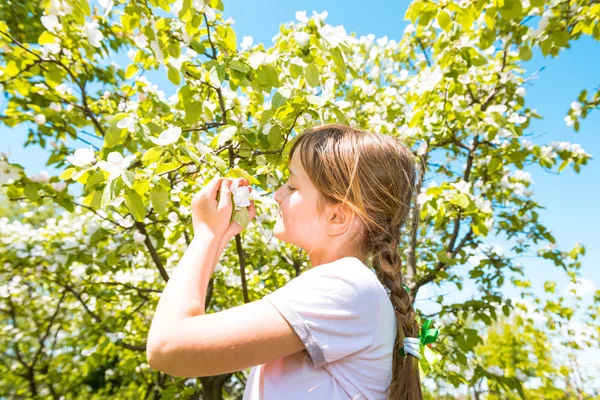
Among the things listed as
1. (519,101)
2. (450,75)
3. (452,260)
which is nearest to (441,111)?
(450,75)

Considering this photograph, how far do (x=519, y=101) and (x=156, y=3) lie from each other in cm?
266

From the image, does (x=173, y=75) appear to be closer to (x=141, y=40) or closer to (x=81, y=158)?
(x=141, y=40)

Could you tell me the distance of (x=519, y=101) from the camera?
3053mm

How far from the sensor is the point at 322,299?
809 millimetres

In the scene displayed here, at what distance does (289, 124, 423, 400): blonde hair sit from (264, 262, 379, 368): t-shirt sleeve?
17 centimetres

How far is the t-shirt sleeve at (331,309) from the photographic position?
2.60ft

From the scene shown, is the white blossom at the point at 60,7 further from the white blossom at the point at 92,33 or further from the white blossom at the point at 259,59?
the white blossom at the point at 259,59

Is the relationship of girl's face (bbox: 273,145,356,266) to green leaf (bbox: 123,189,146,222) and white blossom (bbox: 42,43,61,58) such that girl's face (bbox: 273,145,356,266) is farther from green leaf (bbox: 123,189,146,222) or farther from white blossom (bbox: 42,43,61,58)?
white blossom (bbox: 42,43,61,58)

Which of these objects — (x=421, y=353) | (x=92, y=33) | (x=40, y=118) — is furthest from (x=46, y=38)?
A: (x=421, y=353)

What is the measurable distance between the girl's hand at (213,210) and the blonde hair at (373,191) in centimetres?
24

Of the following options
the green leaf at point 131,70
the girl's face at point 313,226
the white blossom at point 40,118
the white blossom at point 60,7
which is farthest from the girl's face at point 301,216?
the white blossom at point 40,118

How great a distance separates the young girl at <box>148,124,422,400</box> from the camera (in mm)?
769

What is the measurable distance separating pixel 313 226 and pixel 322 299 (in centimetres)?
28

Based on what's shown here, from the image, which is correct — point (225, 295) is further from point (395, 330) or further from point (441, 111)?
point (395, 330)
